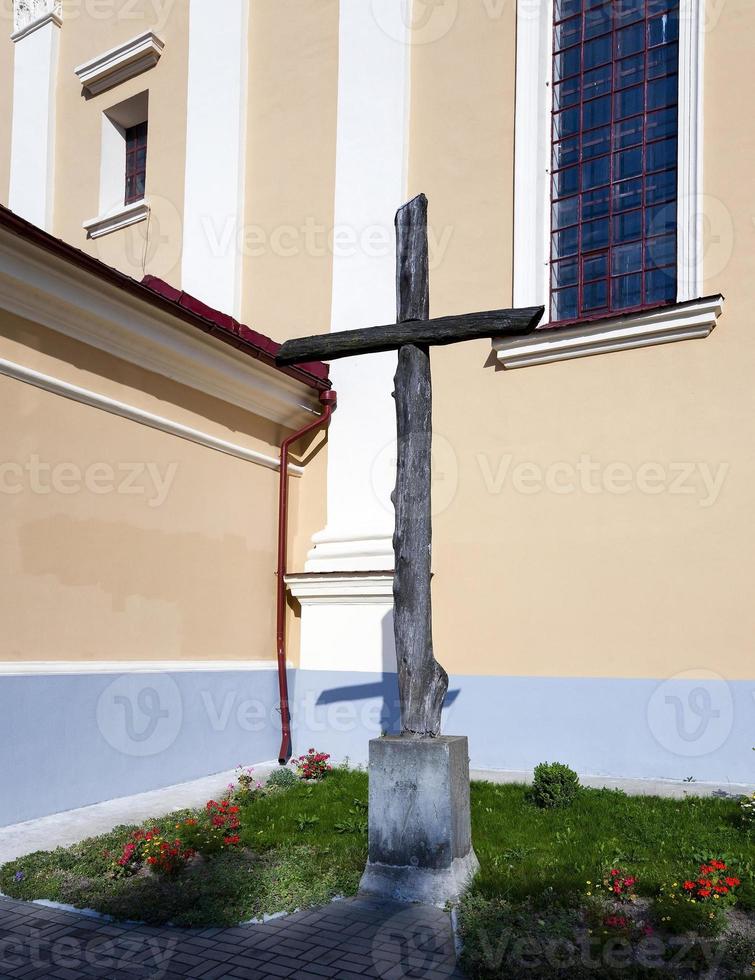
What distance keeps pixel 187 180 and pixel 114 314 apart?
14.7ft

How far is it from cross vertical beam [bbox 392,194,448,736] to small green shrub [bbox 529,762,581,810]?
1666 millimetres

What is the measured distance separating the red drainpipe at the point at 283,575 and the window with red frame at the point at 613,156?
2.61 m

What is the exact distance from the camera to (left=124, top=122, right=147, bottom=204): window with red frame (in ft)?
39.4

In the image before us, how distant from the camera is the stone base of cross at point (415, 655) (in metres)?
4.83

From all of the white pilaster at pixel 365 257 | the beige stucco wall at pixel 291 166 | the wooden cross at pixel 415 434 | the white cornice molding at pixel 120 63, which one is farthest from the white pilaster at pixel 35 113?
the wooden cross at pixel 415 434

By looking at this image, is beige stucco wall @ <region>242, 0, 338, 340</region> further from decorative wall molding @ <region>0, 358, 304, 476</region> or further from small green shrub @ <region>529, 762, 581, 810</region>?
small green shrub @ <region>529, 762, 581, 810</region>

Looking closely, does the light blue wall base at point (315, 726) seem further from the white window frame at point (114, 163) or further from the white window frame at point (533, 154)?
the white window frame at point (114, 163)

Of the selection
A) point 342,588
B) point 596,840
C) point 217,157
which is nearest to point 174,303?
point 342,588

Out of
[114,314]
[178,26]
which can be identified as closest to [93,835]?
[114,314]

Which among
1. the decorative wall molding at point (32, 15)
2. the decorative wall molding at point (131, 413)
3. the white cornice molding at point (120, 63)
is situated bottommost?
the decorative wall molding at point (131, 413)

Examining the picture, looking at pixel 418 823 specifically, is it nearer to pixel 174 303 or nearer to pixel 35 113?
pixel 174 303

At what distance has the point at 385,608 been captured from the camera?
339 inches

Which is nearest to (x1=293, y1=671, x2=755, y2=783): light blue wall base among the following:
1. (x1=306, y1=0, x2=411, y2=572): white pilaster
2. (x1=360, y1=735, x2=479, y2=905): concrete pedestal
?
(x1=306, y1=0, x2=411, y2=572): white pilaster

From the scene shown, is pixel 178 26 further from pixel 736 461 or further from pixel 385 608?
pixel 736 461
